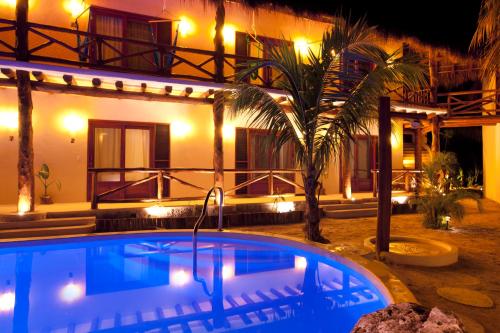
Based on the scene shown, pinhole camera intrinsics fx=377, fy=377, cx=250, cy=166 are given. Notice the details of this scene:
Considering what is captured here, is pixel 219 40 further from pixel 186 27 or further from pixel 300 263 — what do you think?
pixel 300 263

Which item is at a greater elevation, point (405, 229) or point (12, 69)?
point (12, 69)

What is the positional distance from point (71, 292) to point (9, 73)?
5.44m

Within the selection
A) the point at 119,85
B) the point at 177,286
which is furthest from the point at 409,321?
the point at 119,85

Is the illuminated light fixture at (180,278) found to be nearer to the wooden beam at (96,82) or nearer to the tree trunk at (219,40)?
the wooden beam at (96,82)

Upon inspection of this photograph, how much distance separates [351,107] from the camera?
5.73 metres

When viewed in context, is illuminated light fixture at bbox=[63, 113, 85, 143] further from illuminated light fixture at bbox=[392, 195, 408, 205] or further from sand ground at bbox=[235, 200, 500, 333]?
illuminated light fixture at bbox=[392, 195, 408, 205]

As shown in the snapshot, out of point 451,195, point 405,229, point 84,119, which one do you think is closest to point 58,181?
point 84,119

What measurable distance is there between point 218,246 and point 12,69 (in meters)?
5.44

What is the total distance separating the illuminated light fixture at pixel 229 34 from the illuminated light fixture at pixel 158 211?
237 inches

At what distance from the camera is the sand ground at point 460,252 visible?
143 inches

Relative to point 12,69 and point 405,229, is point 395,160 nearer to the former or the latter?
point 405,229

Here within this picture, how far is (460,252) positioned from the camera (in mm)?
5980

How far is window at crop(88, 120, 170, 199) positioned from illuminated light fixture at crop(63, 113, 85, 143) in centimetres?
25

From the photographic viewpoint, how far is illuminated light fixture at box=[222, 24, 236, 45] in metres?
11.9
